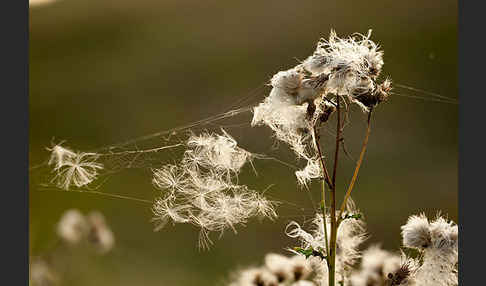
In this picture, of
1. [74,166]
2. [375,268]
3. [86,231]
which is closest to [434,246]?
[375,268]

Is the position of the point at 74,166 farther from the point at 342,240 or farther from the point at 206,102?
the point at 206,102

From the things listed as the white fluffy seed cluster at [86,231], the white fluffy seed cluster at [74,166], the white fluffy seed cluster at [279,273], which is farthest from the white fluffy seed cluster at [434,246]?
the white fluffy seed cluster at [86,231]

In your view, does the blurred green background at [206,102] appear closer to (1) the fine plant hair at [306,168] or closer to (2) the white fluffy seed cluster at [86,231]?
(2) the white fluffy seed cluster at [86,231]

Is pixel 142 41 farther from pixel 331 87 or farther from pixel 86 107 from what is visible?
pixel 331 87

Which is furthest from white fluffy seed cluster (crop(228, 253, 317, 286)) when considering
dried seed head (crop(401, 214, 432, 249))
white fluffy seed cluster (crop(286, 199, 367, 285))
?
dried seed head (crop(401, 214, 432, 249))

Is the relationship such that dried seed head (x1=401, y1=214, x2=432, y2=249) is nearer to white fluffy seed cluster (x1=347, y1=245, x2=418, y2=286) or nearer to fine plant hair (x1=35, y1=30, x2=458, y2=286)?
fine plant hair (x1=35, y1=30, x2=458, y2=286)

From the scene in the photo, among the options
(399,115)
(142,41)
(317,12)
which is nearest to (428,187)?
(399,115)
